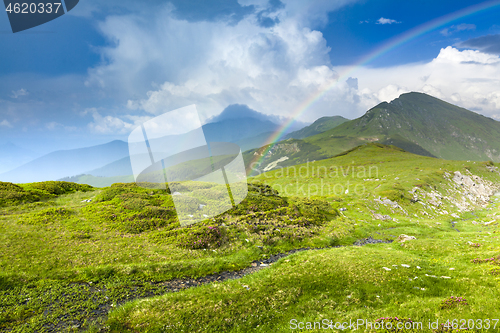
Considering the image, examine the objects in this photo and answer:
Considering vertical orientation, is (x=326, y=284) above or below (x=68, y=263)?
below

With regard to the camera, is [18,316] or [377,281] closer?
[18,316]

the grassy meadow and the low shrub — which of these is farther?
the grassy meadow

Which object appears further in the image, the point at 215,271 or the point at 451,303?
the point at 215,271

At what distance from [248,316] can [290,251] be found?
14.6 m

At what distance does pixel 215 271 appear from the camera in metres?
19.5

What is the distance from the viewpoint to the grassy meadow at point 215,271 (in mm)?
11352

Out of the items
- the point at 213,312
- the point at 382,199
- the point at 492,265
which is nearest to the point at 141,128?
the point at 213,312

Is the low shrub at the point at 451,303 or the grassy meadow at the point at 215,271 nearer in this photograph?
the low shrub at the point at 451,303

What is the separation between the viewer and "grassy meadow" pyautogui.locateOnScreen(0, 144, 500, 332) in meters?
11.4

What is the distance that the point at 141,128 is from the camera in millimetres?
15328

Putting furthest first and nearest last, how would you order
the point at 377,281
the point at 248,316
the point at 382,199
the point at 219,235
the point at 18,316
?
the point at 382,199
the point at 219,235
the point at 377,281
the point at 248,316
the point at 18,316

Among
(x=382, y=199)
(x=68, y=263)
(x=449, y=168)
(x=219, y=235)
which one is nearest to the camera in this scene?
(x=68, y=263)

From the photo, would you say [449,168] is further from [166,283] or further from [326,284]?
[166,283]

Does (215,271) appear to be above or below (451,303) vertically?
above
